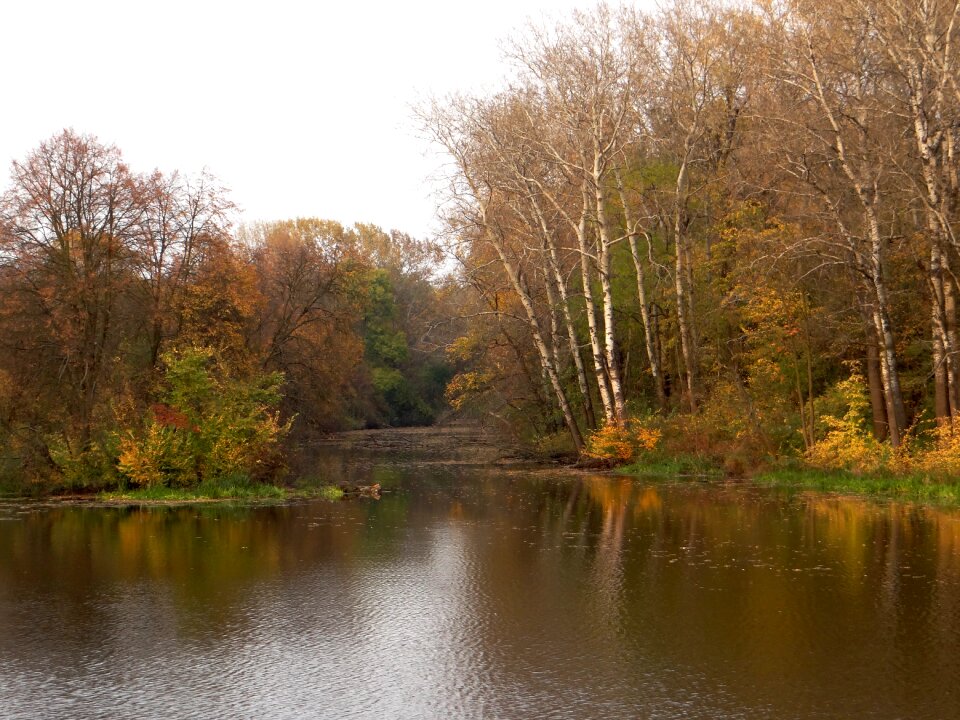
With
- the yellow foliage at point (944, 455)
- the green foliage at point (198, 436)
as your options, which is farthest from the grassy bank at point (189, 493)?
the yellow foliage at point (944, 455)

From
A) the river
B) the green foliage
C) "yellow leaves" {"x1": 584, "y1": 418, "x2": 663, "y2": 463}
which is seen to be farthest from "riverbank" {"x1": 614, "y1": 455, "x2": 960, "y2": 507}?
the green foliage

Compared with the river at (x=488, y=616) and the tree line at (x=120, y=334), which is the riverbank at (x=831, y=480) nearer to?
the river at (x=488, y=616)

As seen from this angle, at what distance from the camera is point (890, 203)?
27141mm

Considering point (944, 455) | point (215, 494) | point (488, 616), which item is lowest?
point (488, 616)

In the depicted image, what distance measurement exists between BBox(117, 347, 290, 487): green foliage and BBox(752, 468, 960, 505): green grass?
1339 centimetres

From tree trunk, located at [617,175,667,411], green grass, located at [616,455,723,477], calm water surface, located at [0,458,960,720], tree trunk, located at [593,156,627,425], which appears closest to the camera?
calm water surface, located at [0,458,960,720]

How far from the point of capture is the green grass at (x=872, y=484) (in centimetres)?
2011

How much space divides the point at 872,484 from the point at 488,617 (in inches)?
587

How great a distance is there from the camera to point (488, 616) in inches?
409

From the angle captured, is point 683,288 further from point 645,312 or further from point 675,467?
point 675,467

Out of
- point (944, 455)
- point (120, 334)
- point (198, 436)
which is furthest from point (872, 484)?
point (120, 334)

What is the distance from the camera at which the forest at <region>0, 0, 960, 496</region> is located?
78.8 ft

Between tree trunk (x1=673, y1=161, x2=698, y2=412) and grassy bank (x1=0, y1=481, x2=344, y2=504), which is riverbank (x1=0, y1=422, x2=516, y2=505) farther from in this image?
tree trunk (x1=673, y1=161, x2=698, y2=412)

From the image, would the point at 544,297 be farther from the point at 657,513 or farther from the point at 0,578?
the point at 0,578
